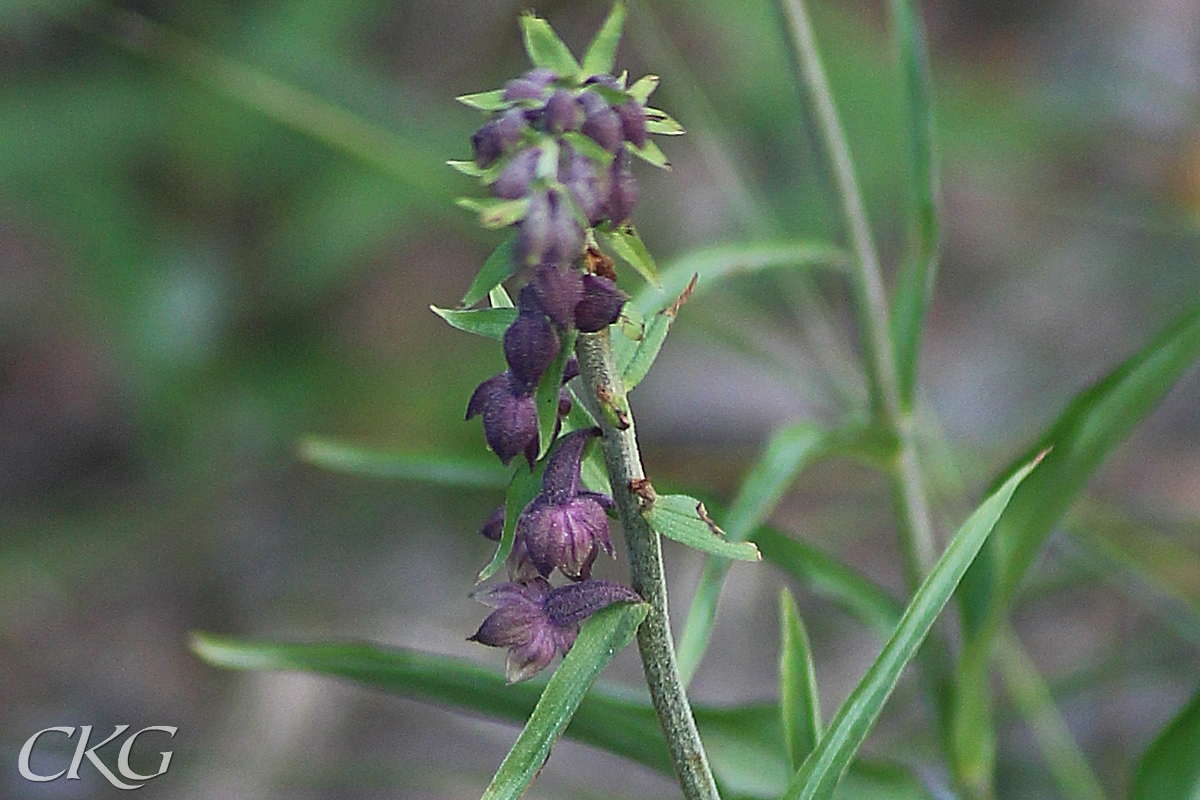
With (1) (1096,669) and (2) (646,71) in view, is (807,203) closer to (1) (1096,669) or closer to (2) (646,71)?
(2) (646,71)

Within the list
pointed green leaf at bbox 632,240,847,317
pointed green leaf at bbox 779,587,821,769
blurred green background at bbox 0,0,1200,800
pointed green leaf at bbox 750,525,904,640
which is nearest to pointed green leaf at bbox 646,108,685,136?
pointed green leaf at bbox 779,587,821,769

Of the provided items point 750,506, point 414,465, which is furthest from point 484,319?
point 414,465

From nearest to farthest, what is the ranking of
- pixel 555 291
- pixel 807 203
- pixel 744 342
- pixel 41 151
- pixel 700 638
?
pixel 555 291, pixel 700 638, pixel 744 342, pixel 41 151, pixel 807 203

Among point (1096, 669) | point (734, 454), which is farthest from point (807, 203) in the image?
point (1096, 669)

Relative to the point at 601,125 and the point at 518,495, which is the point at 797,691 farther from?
the point at 601,125

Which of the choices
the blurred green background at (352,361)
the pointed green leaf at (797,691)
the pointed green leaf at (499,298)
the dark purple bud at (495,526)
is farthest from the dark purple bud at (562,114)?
the blurred green background at (352,361)

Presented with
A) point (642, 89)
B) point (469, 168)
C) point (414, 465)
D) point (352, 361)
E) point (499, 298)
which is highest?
point (642, 89)

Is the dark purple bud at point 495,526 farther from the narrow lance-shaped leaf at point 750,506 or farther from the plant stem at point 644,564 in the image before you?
the narrow lance-shaped leaf at point 750,506
